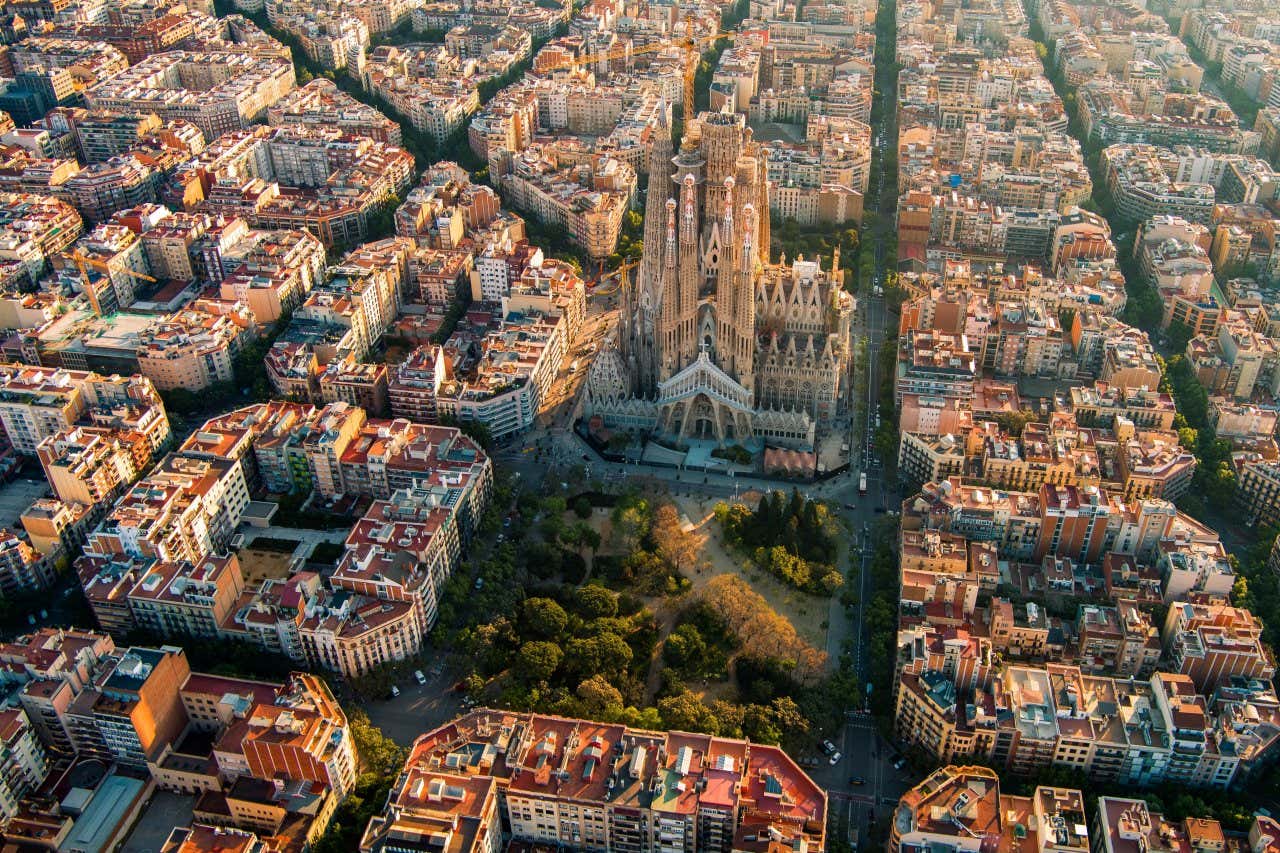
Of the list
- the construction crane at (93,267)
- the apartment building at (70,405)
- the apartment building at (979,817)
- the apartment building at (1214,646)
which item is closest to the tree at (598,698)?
the apartment building at (979,817)

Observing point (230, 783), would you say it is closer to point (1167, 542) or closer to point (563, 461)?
point (563, 461)

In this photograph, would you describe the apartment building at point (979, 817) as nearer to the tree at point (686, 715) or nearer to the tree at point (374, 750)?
the tree at point (686, 715)

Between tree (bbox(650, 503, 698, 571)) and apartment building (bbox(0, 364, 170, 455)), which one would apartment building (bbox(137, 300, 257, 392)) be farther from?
tree (bbox(650, 503, 698, 571))

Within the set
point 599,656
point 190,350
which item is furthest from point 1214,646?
point 190,350

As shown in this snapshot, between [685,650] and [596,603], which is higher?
[596,603]

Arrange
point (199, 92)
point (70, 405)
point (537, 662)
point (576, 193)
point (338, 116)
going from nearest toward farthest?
point (537, 662), point (70, 405), point (576, 193), point (338, 116), point (199, 92)

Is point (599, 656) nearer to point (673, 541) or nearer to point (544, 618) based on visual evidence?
point (544, 618)
